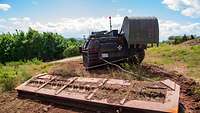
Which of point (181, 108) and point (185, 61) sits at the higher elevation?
point (185, 61)

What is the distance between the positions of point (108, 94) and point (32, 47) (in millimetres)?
22692

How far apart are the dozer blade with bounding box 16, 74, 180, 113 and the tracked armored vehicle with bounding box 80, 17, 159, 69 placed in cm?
244

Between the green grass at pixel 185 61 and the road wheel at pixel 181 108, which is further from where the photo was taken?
the green grass at pixel 185 61

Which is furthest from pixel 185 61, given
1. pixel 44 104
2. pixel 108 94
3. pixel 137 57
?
pixel 44 104

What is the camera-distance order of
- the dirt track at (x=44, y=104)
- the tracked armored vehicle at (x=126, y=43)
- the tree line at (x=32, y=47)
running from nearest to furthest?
the dirt track at (x=44, y=104) < the tracked armored vehicle at (x=126, y=43) < the tree line at (x=32, y=47)

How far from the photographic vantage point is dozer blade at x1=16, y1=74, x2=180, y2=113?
5.64 metres

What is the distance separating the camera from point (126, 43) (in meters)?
10.5

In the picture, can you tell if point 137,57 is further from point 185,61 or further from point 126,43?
point 185,61

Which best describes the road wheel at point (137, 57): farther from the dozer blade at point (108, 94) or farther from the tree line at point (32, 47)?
the tree line at point (32, 47)

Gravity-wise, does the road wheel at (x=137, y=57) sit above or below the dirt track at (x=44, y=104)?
above

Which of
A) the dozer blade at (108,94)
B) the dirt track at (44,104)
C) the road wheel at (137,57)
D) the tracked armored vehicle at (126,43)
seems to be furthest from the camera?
the road wheel at (137,57)

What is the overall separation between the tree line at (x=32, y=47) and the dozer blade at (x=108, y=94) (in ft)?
62.0

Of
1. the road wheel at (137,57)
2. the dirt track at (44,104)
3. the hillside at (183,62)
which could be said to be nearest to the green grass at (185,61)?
the hillside at (183,62)

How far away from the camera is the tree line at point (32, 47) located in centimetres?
2752
